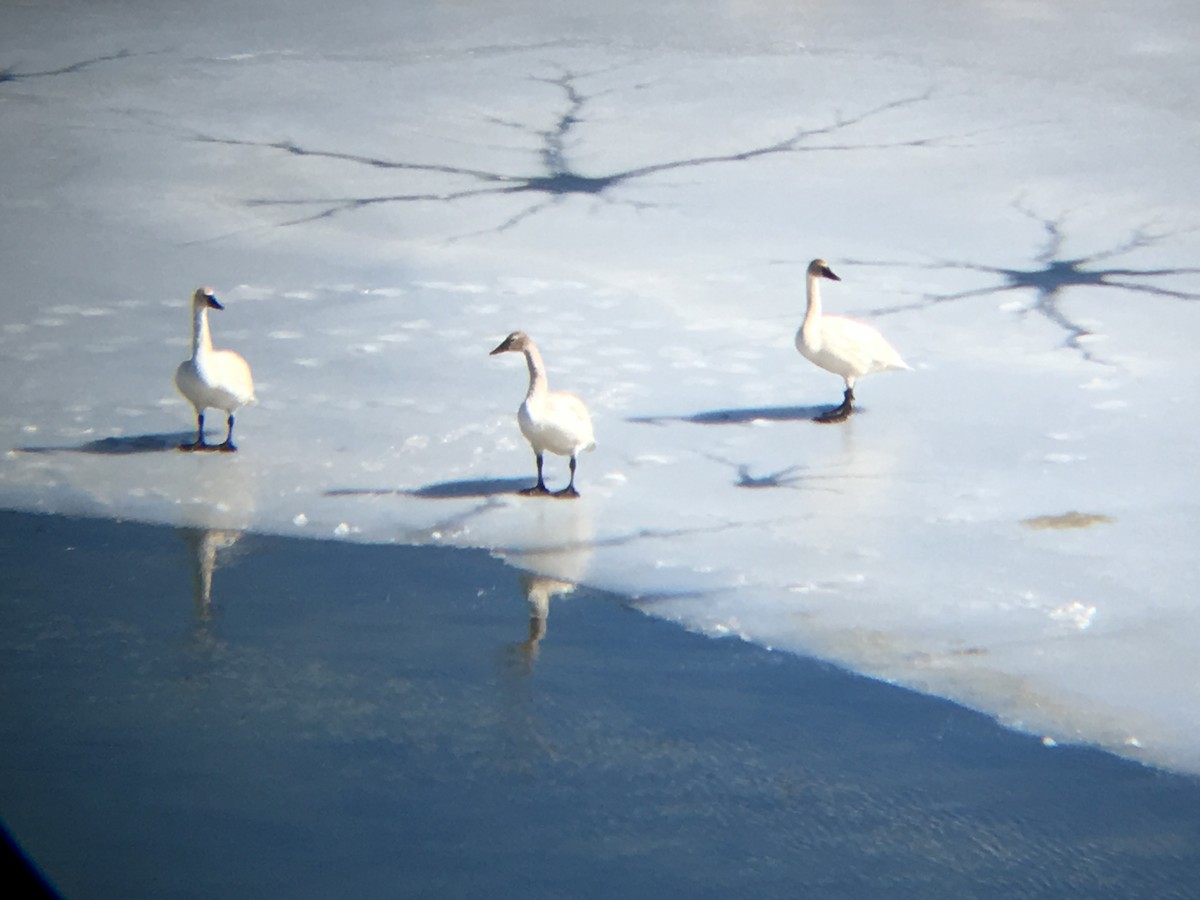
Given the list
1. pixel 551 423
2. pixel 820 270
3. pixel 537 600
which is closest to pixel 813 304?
pixel 820 270

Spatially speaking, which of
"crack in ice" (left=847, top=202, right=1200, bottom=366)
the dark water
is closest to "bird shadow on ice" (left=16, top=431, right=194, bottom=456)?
the dark water

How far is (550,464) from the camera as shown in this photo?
13.9ft

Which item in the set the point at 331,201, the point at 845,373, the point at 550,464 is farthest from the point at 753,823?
the point at 331,201

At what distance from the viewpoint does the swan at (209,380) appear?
13.4ft

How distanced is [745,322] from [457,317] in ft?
2.95

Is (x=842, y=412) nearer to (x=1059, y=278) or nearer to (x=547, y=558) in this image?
(x=547, y=558)

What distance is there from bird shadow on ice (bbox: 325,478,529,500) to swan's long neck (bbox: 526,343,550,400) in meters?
0.25

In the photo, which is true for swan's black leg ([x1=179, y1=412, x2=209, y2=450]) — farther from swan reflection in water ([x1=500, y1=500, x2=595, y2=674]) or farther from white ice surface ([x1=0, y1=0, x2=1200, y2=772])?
swan reflection in water ([x1=500, y1=500, x2=595, y2=674])

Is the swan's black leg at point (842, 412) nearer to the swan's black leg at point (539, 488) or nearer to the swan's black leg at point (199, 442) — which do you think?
the swan's black leg at point (539, 488)

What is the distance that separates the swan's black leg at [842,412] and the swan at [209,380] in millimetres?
1493

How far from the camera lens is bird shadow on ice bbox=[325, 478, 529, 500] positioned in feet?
13.0

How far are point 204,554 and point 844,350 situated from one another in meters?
1.76

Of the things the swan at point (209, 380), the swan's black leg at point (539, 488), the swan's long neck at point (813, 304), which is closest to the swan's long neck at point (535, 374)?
the swan's black leg at point (539, 488)

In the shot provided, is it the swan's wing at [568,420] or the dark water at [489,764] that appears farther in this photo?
the swan's wing at [568,420]
